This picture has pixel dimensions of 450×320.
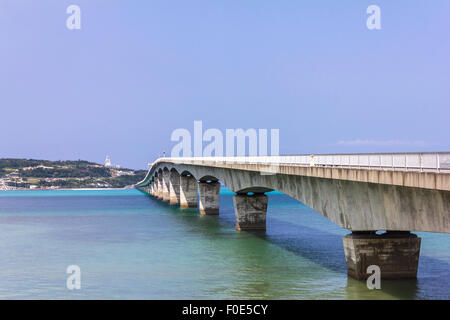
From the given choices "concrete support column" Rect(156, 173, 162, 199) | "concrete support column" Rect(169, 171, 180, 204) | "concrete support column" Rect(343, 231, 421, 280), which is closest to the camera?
"concrete support column" Rect(343, 231, 421, 280)

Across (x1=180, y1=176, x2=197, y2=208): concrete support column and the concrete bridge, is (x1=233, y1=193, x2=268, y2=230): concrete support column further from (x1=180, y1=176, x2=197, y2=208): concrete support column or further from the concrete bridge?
(x1=180, y1=176, x2=197, y2=208): concrete support column

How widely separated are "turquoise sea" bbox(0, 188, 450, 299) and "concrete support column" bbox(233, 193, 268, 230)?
1.64 m

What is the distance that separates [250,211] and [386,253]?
26.9m

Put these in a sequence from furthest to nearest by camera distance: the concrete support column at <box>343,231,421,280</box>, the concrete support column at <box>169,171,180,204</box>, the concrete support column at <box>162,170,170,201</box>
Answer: the concrete support column at <box>162,170,170,201</box> → the concrete support column at <box>169,171,180,204</box> → the concrete support column at <box>343,231,421,280</box>

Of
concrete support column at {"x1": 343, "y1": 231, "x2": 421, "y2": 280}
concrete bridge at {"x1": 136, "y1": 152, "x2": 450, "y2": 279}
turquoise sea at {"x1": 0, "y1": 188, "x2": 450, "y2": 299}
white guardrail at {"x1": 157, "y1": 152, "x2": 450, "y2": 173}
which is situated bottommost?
turquoise sea at {"x1": 0, "y1": 188, "x2": 450, "y2": 299}

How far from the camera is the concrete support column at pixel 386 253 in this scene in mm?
26688

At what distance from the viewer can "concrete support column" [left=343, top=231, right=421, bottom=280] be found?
2669cm

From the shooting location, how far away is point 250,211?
174 feet

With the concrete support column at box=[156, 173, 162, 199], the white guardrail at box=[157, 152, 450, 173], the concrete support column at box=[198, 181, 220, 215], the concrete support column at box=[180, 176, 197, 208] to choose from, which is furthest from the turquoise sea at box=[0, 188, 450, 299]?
the concrete support column at box=[156, 173, 162, 199]

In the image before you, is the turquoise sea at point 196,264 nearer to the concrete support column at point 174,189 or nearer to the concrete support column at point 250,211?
the concrete support column at point 250,211

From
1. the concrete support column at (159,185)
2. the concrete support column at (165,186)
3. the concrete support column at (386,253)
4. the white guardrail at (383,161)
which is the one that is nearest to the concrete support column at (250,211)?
the white guardrail at (383,161)

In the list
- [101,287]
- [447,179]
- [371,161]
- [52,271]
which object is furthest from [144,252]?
[447,179]

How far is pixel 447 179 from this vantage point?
18.3 meters
